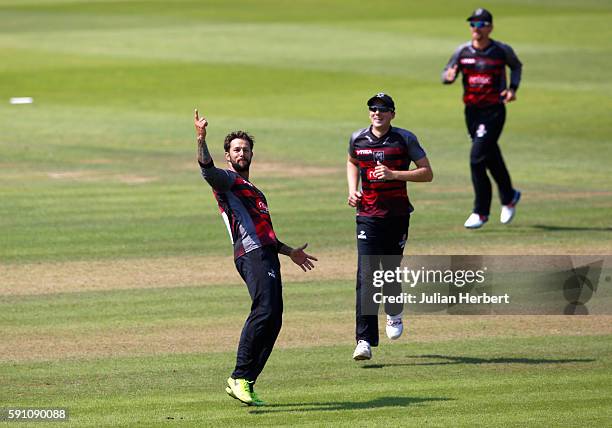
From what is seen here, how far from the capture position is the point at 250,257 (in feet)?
35.2

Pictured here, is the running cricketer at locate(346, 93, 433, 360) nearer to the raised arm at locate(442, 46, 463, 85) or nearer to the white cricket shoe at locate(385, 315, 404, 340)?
the white cricket shoe at locate(385, 315, 404, 340)

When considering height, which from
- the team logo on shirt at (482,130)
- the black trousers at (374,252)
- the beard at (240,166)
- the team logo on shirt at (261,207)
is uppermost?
the team logo on shirt at (482,130)

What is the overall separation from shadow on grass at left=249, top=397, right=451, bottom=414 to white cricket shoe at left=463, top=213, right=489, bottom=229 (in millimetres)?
8383

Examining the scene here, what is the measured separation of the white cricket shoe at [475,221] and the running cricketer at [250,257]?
860 centimetres

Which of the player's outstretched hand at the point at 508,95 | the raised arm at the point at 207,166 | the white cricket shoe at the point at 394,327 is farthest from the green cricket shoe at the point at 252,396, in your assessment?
the player's outstretched hand at the point at 508,95

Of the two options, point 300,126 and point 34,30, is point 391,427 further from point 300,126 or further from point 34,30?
point 34,30

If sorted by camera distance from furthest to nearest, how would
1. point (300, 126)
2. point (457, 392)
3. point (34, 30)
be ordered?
point (34, 30) → point (300, 126) → point (457, 392)

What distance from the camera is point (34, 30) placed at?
52.5 metres

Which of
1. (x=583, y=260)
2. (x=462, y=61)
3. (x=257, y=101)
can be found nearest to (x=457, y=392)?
(x=583, y=260)

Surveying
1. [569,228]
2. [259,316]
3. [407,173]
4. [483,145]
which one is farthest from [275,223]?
[259,316]

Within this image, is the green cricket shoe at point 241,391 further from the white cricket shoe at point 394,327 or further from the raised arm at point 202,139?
the white cricket shoe at point 394,327

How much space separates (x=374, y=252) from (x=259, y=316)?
2.34 meters

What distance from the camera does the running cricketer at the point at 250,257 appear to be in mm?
10602

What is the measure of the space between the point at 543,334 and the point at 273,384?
340cm
